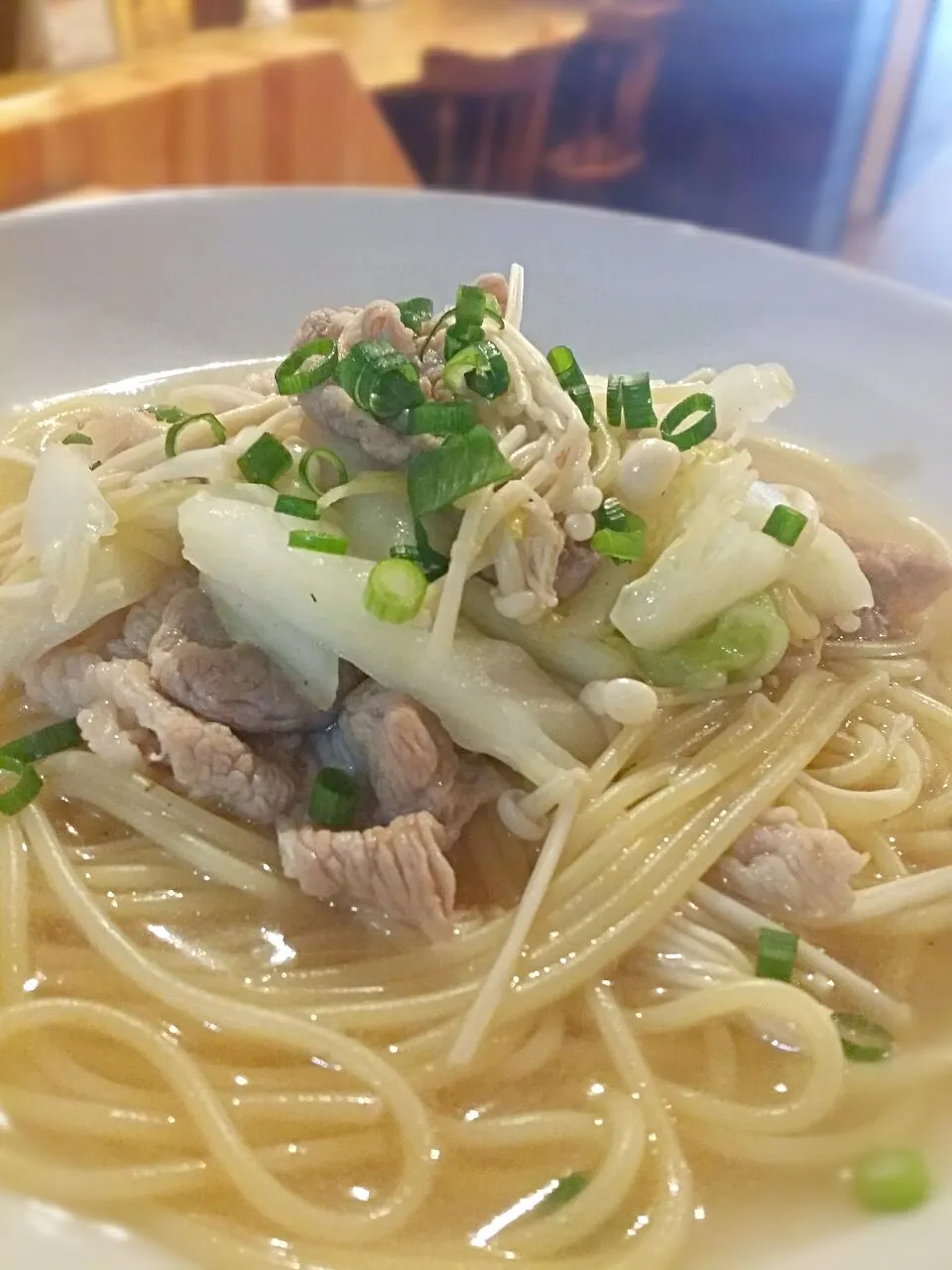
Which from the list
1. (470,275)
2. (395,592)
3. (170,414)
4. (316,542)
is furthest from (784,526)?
(470,275)

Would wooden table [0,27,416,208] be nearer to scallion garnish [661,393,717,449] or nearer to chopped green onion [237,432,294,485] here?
chopped green onion [237,432,294,485]

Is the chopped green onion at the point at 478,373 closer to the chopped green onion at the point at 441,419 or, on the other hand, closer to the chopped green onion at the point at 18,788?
the chopped green onion at the point at 441,419

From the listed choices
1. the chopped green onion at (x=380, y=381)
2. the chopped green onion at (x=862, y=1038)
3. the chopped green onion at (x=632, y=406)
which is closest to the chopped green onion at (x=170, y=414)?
the chopped green onion at (x=380, y=381)

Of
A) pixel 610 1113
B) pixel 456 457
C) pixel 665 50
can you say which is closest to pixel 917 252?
pixel 665 50

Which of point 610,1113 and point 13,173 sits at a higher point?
point 13,173

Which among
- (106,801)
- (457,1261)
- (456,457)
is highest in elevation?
(456,457)

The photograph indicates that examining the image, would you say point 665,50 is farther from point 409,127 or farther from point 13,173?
point 13,173
